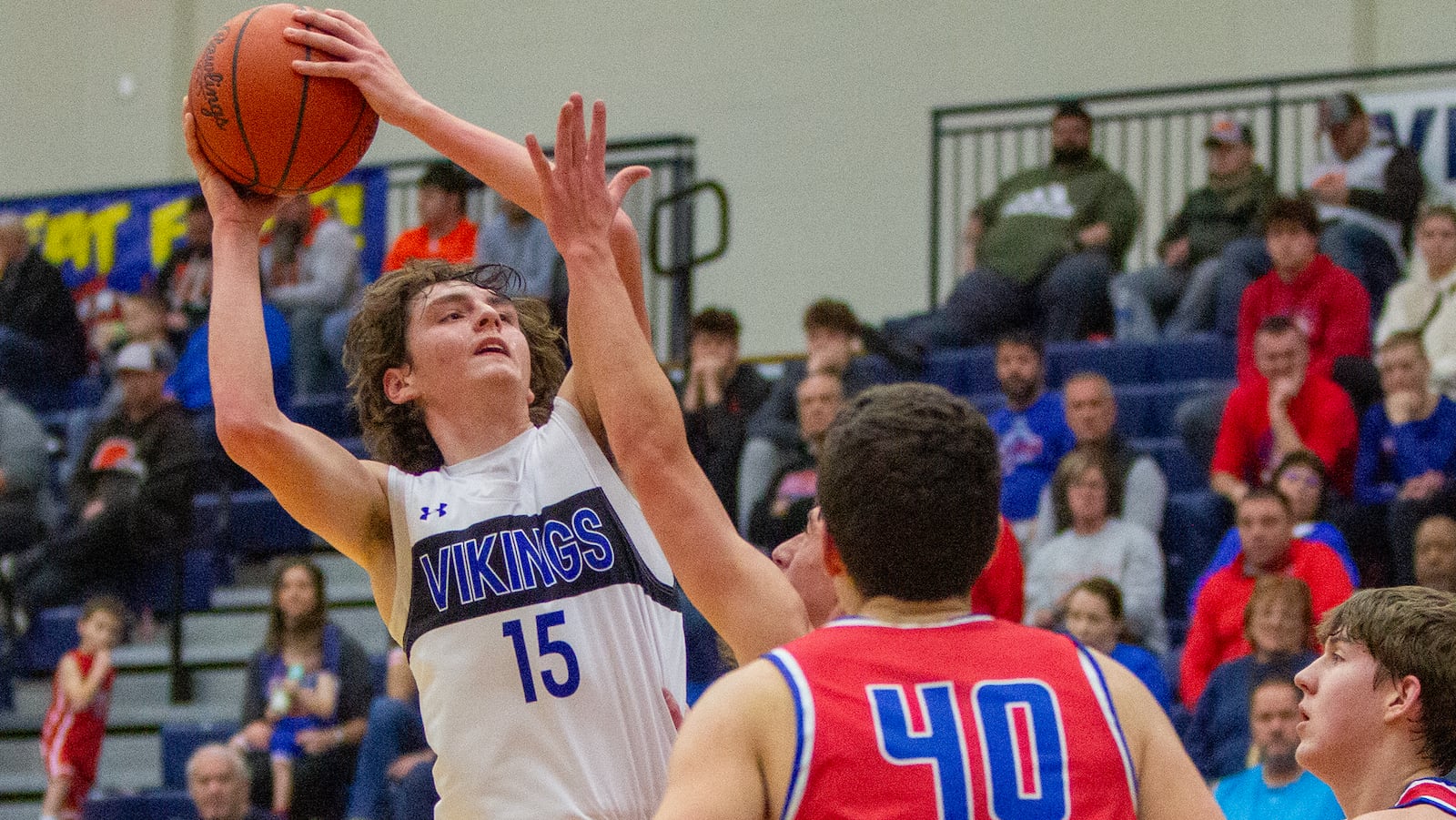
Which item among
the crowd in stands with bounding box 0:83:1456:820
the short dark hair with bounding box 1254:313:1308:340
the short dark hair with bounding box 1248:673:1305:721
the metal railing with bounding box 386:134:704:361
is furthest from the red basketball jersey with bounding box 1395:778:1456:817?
the metal railing with bounding box 386:134:704:361

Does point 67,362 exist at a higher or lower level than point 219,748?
higher

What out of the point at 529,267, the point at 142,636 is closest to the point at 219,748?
the point at 142,636

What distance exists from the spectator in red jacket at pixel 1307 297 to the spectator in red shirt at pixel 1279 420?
36cm

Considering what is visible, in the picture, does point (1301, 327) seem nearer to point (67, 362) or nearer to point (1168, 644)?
point (1168, 644)

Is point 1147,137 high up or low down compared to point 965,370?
up

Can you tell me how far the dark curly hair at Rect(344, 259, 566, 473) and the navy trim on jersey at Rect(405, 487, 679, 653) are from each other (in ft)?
1.09

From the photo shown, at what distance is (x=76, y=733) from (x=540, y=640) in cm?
623

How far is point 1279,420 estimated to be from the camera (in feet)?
24.5

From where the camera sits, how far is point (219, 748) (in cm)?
720

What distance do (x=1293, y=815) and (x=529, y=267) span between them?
5.85 m

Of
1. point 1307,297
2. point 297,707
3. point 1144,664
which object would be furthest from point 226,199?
point 1307,297

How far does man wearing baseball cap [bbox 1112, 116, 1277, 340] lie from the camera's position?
9.27 meters

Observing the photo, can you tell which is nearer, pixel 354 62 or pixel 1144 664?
pixel 354 62

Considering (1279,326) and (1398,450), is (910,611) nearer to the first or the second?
(1398,450)
